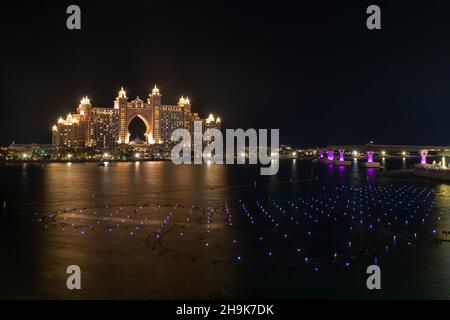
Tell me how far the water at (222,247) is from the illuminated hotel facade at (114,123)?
4986 inches

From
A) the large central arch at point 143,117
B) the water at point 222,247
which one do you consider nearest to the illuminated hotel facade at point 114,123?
the large central arch at point 143,117

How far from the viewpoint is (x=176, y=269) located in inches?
548

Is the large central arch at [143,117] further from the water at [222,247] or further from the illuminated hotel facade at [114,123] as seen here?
the water at [222,247]

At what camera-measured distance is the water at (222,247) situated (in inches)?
486

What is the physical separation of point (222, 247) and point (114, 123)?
144125 mm

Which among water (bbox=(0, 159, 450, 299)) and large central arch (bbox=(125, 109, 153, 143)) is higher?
large central arch (bbox=(125, 109, 153, 143))

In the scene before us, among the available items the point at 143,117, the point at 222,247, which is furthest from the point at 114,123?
the point at 222,247

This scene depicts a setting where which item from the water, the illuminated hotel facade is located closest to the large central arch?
the illuminated hotel facade

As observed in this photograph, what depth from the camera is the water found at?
12352mm

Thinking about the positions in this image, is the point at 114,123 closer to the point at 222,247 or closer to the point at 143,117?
the point at 143,117

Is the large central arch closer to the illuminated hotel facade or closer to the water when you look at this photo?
the illuminated hotel facade

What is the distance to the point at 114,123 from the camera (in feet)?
510

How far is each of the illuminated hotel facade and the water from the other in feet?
416
